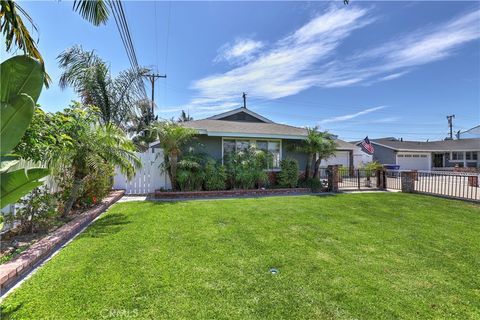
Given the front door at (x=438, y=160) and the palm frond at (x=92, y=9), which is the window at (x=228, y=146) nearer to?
the palm frond at (x=92, y=9)

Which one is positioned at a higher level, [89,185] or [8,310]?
[89,185]

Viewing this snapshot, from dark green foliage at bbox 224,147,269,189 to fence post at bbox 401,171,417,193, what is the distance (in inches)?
282

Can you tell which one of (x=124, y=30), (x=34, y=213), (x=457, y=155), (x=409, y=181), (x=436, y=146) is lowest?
(x=34, y=213)

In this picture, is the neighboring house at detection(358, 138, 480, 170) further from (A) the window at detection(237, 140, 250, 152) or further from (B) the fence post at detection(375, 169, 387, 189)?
(A) the window at detection(237, 140, 250, 152)

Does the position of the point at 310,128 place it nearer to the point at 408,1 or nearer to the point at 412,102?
the point at 408,1

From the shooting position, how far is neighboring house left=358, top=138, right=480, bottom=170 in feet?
100

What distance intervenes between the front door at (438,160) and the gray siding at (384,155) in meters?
9.33

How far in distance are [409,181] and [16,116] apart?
1496 cm

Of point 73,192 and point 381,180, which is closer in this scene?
point 73,192

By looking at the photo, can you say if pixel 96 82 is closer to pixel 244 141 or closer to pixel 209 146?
pixel 209 146

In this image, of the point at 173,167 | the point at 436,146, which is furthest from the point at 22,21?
the point at 436,146

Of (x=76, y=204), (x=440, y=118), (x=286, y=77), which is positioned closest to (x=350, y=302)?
(x=76, y=204)

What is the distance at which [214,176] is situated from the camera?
1128 cm

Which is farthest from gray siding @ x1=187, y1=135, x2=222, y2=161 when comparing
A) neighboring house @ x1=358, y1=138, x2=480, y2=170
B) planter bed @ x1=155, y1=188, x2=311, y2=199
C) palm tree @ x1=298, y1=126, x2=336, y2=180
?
neighboring house @ x1=358, y1=138, x2=480, y2=170
